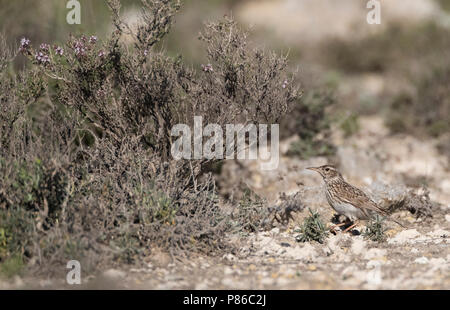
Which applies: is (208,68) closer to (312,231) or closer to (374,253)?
(312,231)

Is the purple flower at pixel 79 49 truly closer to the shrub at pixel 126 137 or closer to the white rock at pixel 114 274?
the shrub at pixel 126 137

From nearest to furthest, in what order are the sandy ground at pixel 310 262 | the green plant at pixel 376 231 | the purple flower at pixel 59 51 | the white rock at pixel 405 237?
1. the sandy ground at pixel 310 262
2. the purple flower at pixel 59 51
3. the green plant at pixel 376 231
4. the white rock at pixel 405 237

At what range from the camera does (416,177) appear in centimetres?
962

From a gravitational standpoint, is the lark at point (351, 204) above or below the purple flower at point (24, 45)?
below

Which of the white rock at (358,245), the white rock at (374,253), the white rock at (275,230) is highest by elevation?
the white rock at (275,230)

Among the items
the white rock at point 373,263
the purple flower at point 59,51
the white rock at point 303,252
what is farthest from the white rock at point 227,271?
the purple flower at point 59,51

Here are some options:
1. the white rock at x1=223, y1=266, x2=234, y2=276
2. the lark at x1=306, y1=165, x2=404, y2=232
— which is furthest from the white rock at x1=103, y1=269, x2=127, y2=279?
the lark at x1=306, y1=165, x2=404, y2=232

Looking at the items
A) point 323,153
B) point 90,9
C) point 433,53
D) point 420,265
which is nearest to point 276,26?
point 433,53

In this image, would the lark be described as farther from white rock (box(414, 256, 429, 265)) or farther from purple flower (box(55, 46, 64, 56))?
purple flower (box(55, 46, 64, 56))

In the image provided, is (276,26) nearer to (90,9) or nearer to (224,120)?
(90,9)

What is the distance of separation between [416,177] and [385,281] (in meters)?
4.58

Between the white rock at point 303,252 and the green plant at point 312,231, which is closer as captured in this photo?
the white rock at point 303,252

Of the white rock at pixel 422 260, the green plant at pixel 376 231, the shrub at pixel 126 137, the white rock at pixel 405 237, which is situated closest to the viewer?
the shrub at pixel 126 137

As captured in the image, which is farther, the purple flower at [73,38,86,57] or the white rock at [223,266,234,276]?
the purple flower at [73,38,86,57]
